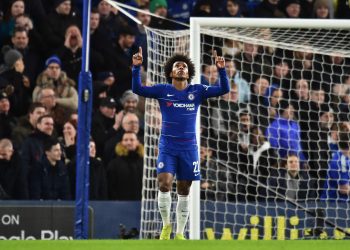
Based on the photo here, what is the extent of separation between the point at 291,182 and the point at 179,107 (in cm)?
407

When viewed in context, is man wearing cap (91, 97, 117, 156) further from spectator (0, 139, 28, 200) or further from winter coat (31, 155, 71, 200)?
spectator (0, 139, 28, 200)

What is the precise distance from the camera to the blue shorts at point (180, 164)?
12391mm

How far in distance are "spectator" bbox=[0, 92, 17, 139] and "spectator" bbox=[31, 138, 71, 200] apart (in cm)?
89

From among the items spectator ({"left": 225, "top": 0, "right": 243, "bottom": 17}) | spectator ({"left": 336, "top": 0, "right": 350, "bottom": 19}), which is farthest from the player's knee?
spectator ({"left": 336, "top": 0, "right": 350, "bottom": 19})

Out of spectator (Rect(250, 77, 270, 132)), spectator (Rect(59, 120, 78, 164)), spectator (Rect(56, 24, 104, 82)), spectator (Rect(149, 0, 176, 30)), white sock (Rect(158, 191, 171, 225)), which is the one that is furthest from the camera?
spectator (Rect(149, 0, 176, 30))

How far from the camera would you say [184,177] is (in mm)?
A: 12523

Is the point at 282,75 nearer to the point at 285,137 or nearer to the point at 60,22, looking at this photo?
the point at 285,137

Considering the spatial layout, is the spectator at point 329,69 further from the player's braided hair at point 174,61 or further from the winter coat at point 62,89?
the player's braided hair at point 174,61

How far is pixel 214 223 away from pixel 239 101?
1.96 metres

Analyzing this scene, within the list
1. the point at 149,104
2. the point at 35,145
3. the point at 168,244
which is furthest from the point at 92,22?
the point at 168,244

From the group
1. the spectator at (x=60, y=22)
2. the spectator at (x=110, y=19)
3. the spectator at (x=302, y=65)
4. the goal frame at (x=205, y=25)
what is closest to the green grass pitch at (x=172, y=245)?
the goal frame at (x=205, y=25)

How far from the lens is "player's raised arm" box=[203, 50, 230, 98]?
1238 centimetres

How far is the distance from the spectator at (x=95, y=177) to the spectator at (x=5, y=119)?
1.04 metres

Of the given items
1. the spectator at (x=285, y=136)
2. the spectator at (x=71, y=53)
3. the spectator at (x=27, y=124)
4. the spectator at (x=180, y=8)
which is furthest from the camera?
the spectator at (x=180, y=8)
